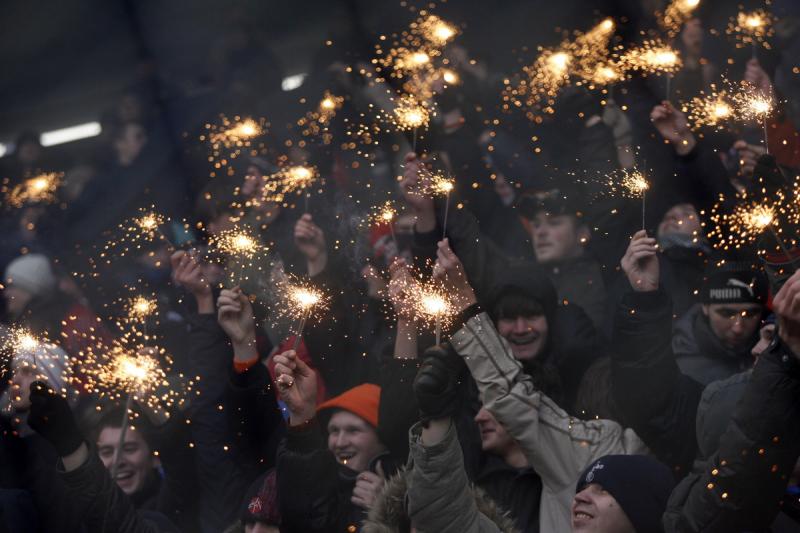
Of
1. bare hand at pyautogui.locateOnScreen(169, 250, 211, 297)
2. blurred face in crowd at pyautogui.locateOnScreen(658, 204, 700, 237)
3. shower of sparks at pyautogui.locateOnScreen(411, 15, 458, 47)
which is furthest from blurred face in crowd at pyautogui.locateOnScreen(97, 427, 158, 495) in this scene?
shower of sparks at pyautogui.locateOnScreen(411, 15, 458, 47)

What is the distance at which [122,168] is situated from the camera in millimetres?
4652

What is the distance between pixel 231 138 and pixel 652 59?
1744 mm

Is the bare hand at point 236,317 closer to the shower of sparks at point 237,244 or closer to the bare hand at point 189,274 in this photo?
the bare hand at point 189,274

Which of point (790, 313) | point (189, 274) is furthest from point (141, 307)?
point (790, 313)

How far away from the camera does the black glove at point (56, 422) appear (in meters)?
3.23

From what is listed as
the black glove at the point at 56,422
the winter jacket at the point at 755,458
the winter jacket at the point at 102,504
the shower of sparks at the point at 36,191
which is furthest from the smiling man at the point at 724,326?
the shower of sparks at the point at 36,191

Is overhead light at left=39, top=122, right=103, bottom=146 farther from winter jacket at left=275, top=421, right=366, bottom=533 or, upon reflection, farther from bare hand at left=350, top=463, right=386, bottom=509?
bare hand at left=350, top=463, right=386, bottom=509

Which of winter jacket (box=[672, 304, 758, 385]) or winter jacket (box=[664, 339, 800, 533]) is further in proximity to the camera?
winter jacket (box=[672, 304, 758, 385])

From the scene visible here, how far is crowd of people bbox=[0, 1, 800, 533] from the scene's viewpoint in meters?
2.60

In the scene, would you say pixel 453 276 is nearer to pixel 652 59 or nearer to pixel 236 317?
pixel 236 317

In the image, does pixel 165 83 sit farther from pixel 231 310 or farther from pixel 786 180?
pixel 786 180

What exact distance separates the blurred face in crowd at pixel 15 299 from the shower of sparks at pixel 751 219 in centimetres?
247

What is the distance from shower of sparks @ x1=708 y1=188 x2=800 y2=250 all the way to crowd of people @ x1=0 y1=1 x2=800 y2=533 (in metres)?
0.02

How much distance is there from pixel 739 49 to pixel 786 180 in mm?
966
